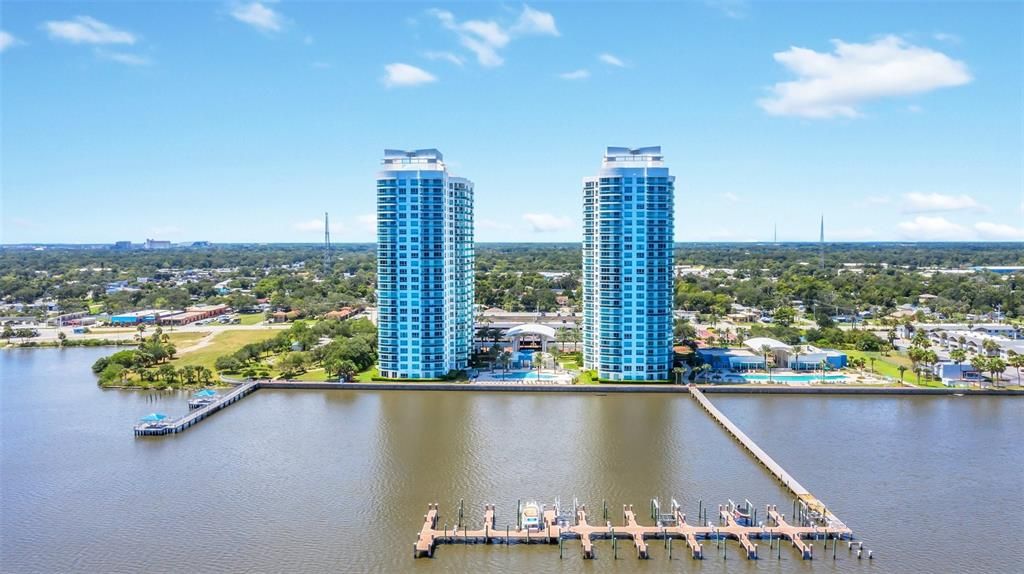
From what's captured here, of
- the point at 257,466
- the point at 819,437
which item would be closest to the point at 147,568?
the point at 257,466

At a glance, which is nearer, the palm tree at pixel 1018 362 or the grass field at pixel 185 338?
the palm tree at pixel 1018 362

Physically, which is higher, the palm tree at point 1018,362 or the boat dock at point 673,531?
the palm tree at point 1018,362

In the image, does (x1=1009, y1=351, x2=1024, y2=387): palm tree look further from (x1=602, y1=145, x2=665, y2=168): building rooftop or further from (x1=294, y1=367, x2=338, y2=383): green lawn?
(x1=294, y1=367, x2=338, y2=383): green lawn

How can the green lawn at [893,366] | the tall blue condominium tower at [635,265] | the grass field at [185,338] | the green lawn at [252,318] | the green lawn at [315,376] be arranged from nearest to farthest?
1. the tall blue condominium tower at [635,265]
2. the green lawn at [893,366]
3. the green lawn at [315,376]
4. the grass field at [185,338]
5. the green lawn at [252,318]

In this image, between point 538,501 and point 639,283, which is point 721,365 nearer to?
point 639,283

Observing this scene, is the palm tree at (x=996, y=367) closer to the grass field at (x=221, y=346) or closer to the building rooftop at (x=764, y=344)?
the building rooftop at (x=764, y=344)

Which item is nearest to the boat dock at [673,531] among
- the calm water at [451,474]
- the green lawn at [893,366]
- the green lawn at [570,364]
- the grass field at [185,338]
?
the calm water at [451,474]

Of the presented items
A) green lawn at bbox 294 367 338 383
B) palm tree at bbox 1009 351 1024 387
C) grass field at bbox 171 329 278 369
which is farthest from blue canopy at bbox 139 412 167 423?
palm tree at bbox 1009 351 1024 387

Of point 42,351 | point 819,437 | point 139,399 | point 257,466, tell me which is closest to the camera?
point 257,466
